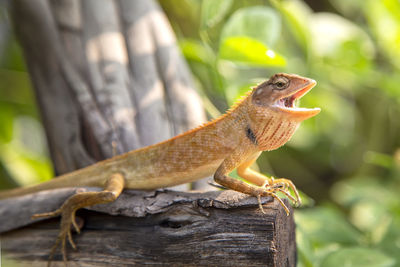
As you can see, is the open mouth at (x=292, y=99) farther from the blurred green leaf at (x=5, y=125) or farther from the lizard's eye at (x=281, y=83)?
the blurred green leaf at (x=5, y=125)

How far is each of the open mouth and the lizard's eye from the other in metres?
0.06

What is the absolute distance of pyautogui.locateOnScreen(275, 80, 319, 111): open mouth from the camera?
2160 mm

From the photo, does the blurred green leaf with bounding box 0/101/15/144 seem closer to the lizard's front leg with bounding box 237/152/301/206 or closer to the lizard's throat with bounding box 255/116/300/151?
the lizard's front leg with bounding box 237/152/301/206

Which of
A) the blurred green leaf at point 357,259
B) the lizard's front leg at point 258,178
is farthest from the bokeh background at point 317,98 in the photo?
the lizard's front leg at point 258,178

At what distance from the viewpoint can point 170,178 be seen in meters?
2.53

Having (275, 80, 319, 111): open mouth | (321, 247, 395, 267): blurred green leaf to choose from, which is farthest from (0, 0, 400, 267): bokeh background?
(275, 80, 319, 111): open mouth

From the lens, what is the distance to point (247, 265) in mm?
1901

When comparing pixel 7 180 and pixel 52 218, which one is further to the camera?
pixel 7 180

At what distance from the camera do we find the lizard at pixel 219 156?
2193 mm

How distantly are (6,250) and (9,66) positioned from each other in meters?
2.99

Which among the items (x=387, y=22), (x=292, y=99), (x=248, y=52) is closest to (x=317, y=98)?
(x=387, y=22)

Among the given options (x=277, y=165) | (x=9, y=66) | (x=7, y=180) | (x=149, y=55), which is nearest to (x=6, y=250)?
(x=149, y=55)

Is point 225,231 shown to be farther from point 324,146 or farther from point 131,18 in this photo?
point 324,146

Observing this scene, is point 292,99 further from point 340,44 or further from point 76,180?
point 340,44
